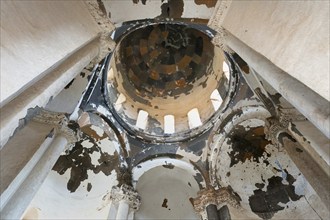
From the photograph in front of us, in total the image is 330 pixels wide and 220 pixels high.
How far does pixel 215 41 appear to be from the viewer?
17.5 feet

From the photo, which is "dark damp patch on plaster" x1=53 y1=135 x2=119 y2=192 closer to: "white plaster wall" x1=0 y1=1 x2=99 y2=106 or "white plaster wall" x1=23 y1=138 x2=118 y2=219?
"white plaster wall" x1=23 y1=138 x2=118 y2=219

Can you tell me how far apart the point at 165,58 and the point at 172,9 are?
23.4 feet

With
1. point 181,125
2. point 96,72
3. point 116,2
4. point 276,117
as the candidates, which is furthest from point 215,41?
point 181,125

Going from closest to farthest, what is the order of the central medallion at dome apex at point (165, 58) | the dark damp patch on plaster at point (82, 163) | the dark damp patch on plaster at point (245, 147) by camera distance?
the dark damp patch on plaster at point (245, 147)
the dark damp patch on plaster at point (82, 163)
the central medallion at dome apex at point (165, 58)

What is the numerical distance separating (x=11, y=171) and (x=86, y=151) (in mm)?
4271

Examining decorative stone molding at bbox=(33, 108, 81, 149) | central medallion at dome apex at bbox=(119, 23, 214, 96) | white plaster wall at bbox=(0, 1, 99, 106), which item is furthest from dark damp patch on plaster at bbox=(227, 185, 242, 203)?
white plaster wall at bbox=(0, 1, 99, 106)

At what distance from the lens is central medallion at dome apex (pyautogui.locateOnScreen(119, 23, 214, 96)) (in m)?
11.1

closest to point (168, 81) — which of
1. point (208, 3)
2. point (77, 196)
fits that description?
point (77, 196)

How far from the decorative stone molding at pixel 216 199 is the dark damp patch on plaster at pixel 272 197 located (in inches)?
26.3

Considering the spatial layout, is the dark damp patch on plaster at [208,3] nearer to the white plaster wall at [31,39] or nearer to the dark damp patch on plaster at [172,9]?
the dark damp patch on plaster at [172,9]

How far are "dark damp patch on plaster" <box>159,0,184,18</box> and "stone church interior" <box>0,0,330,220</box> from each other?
0.09 ft

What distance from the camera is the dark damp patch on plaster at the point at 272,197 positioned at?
7629mm

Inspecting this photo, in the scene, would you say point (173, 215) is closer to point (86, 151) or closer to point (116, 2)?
point (86, 151)

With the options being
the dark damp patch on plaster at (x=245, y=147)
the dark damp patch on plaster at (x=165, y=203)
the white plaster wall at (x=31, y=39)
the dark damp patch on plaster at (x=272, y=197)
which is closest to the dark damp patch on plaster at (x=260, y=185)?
the dark damp patch on plaster at (x=272, y=197)
